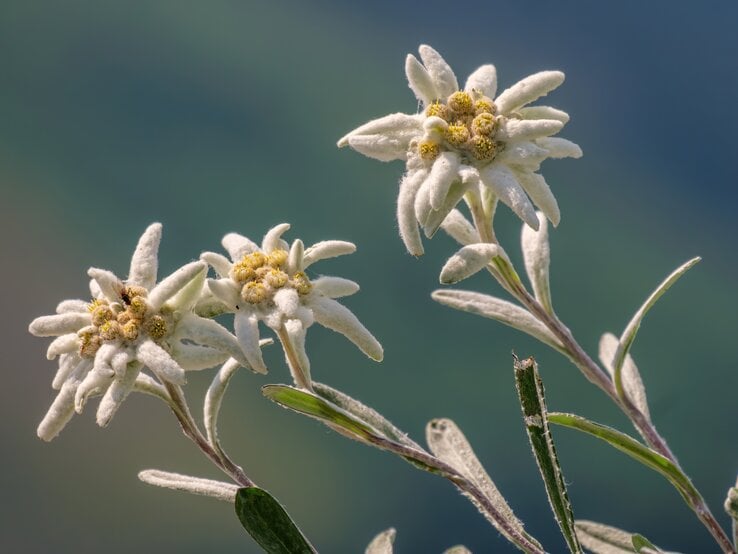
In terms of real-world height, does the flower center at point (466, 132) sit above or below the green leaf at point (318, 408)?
above

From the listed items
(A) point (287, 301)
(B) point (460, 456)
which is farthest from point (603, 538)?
(A) point (287, 301)

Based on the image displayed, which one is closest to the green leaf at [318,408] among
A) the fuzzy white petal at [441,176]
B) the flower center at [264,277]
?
the flower center at [264,277]

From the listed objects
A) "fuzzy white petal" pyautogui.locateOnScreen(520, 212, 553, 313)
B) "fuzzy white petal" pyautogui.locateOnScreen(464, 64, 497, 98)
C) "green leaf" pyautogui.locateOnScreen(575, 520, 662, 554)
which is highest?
"fuzzy white petal" pyautogui.locateOnScreen(464, 64, 497, 98)

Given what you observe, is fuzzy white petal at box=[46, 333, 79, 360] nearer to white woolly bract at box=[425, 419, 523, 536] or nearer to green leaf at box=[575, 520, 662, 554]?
white woolly bract at box=[425, 419, 523, 536]

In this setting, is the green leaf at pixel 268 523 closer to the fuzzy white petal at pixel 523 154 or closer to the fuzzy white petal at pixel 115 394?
the fuzzy white petal at pixel 115 394

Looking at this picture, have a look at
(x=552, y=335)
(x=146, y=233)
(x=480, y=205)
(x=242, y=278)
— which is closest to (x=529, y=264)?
(x=552, y=335)

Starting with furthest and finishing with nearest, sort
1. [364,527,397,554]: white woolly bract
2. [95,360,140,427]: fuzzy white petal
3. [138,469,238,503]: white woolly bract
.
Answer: [364,527,397,554]: white woolly bract → [138,469,238,503]: white woolly bract → [95,360,140,427]: fuzzy white petal

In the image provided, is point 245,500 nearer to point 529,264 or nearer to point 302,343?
point 302,343

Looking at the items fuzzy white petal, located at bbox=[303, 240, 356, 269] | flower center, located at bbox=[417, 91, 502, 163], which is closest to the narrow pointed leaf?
fuzzy white petal, located at bbox=[303, 240, 356, 269]
